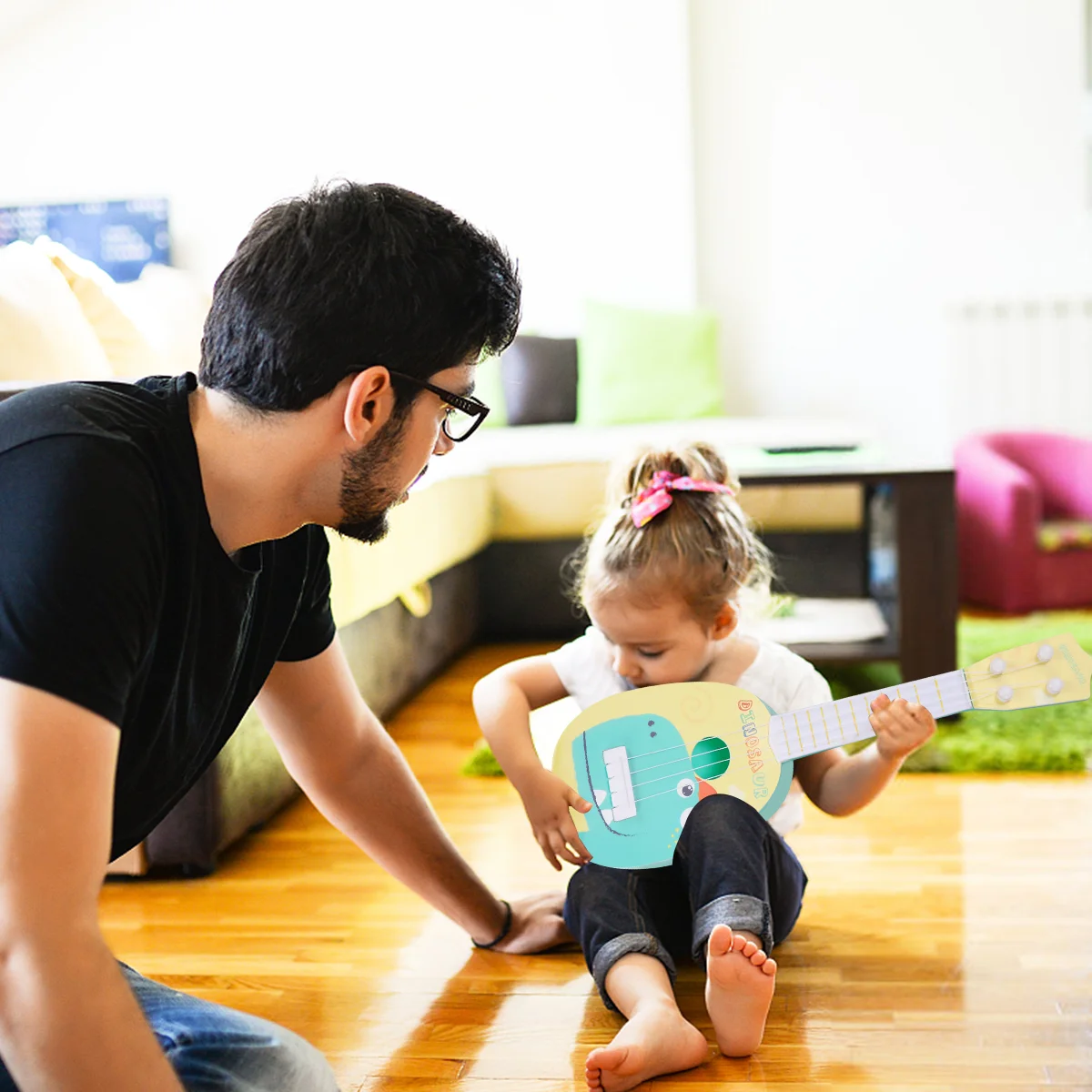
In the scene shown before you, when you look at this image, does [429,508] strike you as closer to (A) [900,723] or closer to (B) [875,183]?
(A) [900,723]

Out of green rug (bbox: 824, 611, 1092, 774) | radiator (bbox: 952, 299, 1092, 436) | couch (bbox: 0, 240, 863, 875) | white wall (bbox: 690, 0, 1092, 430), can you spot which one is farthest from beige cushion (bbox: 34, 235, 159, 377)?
radiator (bbox: 952, 299, 1092, 436)

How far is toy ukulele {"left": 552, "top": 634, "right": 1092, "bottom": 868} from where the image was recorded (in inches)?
52.2

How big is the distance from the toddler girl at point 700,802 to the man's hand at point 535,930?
7 cm

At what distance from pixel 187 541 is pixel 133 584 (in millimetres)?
Answer: 103

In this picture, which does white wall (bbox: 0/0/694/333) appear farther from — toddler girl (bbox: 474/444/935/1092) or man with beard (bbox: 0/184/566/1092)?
man with beard (bbox: 0/184/566/1092)

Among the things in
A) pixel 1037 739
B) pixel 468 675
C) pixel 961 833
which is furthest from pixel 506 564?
pixel 961 833

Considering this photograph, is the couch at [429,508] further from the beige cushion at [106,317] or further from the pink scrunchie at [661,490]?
the pink scrunchie at [661,490]

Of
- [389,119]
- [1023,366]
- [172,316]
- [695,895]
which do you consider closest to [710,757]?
[695,895]

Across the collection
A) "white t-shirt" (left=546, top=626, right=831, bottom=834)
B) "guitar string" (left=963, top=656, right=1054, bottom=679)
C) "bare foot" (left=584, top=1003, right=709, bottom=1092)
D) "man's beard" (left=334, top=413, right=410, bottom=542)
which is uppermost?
"man's beard" (left=334, top=413, right=410, bottom=542)

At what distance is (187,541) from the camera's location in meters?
0.93

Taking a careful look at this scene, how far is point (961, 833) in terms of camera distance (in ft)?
5.87

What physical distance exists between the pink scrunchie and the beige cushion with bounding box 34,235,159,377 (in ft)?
3.78

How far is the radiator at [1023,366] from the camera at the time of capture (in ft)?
13.5

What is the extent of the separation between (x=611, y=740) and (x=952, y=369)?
3.18m
